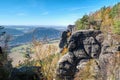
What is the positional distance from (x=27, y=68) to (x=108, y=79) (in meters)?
47.3

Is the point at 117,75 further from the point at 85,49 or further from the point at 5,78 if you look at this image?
the point at 5,78

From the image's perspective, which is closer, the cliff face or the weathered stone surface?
the cliff face

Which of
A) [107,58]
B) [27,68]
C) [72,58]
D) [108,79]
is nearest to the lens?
[27,68]

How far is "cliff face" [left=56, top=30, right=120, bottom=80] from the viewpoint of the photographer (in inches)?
3473

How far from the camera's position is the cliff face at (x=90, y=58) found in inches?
3473

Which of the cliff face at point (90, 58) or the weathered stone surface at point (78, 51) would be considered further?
the weathered stone surface at point (78, 51)

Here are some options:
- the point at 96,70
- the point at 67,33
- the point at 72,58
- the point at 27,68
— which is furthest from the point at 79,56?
the point at 27,68

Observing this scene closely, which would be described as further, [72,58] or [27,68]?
[72,58]

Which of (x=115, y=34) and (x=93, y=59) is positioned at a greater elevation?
(x=115, y=34)

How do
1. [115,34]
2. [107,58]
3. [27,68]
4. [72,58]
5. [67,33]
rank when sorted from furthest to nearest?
[67,33]
[72,58]
[115,34]
[107,58]
[27,68]

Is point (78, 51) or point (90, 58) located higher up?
point (78, 51)

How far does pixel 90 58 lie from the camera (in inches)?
4190

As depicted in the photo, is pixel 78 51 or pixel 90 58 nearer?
pixel 90 58

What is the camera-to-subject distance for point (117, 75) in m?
77.1
